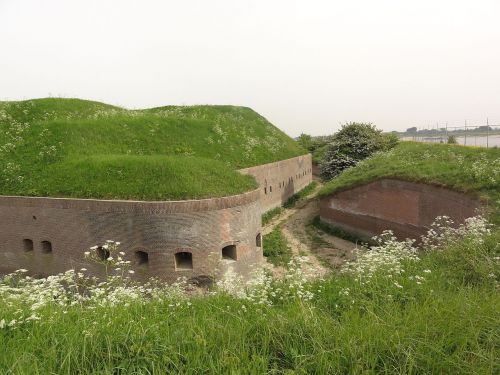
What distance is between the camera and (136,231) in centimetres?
848

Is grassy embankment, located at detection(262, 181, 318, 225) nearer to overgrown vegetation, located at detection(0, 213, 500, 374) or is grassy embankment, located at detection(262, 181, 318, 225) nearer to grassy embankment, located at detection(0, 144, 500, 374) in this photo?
grassy embankment, located at detection(0, 144, 500, 374)

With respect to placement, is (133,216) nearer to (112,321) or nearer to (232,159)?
(112,321)

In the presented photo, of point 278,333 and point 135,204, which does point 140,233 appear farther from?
point 278,333

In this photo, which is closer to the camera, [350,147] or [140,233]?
[140,233]

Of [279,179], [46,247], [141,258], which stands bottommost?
[141,258]

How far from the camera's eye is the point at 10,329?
304 centimetres

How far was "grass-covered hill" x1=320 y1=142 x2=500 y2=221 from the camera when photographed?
380 inches

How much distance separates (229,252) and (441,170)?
7.97 metres

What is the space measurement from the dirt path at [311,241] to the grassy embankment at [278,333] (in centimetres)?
580

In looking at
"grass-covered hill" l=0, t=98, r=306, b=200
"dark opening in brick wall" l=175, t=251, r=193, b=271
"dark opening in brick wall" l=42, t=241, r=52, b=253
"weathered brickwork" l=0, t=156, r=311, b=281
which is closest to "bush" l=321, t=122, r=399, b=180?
"grass-covered hill" l=0, t=98, r=306, b=200

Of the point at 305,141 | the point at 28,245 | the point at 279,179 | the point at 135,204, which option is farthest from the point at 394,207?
the point at 305,141

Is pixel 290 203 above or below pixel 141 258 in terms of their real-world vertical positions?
below

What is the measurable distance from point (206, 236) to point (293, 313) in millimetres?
5653

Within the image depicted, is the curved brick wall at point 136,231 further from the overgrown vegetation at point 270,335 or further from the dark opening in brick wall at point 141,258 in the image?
the overgrown vegetation at point 270,335
